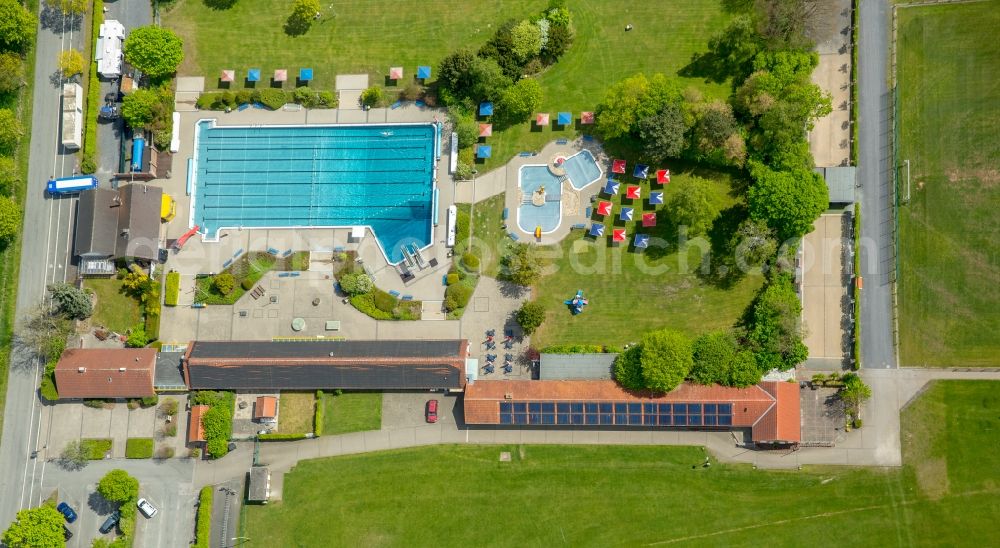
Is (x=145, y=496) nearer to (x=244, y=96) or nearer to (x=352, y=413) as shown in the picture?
(x=352, y=413)

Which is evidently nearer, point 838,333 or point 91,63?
point 838,333

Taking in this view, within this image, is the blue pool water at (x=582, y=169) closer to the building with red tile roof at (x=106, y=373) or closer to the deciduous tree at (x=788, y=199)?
the deciduous tree at (x=788, y=199)

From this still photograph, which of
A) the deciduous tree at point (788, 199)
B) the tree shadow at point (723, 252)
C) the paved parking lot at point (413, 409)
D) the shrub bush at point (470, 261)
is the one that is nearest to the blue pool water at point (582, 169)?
the shrub bush at point (470, 261)

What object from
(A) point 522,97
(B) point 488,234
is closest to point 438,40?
(A) point 522,97

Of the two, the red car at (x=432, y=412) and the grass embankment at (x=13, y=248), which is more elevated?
the grass embankment at (x=13, y=248)

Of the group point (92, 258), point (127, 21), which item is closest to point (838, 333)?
point (92, 258)

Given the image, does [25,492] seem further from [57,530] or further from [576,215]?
[576,215]

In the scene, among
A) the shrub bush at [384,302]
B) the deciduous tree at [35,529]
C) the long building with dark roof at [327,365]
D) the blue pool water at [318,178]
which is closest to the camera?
the deciduous tree at [35,529]

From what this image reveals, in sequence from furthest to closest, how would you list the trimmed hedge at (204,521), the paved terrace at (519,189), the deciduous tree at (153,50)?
the deciduous tree at (153,50) < the paved terrace at (519,189) < the trimmed hedge at (204,521)
